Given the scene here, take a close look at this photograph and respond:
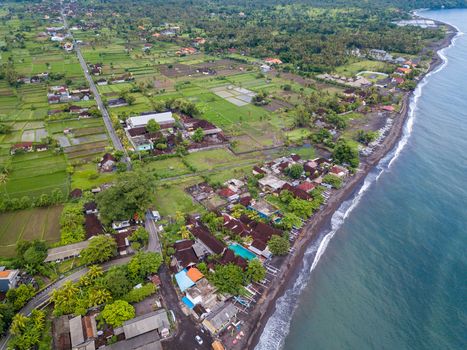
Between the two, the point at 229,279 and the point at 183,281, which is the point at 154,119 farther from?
the point at 229,279

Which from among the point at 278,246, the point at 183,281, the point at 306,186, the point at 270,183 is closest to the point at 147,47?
Answer: the point at 270,183

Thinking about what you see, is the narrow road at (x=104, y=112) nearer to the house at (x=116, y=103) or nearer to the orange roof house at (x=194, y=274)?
the house at (x=116, y=103)

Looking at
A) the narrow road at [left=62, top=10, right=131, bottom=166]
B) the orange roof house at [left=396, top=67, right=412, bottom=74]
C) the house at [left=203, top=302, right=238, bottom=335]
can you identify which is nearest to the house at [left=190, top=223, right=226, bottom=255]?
the house at [left=203, top=302, right=238, bottom=335]

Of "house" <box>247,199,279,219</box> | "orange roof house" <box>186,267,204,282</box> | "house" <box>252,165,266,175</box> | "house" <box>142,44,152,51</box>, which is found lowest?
"house" <box>142,44,152,51</box>

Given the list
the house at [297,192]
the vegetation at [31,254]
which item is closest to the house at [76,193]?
the vegetation at [31,254]

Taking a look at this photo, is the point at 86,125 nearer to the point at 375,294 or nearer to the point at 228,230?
the point at 228,230

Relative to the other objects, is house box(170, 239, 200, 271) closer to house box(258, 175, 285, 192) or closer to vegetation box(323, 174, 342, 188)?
house box(258, 175, 285, 192)
